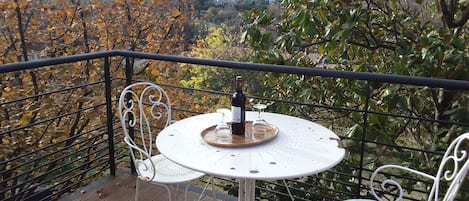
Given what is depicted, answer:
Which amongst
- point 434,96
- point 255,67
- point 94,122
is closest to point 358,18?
point 434,96

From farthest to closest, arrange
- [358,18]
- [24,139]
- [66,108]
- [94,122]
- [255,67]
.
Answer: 1. [94,122]
2. [66,108]
3. [24,139]
4. [358,18]
5. [255,67]

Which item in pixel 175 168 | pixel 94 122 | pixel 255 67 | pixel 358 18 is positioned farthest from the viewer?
pixel 94 122

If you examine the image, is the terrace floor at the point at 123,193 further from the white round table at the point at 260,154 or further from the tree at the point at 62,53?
the tree at the point at 62,53

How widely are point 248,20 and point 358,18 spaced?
994 mm

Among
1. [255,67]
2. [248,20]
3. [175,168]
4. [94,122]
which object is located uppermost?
[248,20]

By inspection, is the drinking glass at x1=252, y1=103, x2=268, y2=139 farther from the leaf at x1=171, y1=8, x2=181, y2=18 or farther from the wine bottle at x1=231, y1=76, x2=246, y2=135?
the leaf at x1=171, y1=8, x2=181, y2=18

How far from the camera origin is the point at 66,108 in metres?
5.09

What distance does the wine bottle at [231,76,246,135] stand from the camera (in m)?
1.73

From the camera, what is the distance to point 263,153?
157 centimetres

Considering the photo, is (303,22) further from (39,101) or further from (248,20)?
(39,101)

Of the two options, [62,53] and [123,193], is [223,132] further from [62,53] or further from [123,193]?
[62,53]

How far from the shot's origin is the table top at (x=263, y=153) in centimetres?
142

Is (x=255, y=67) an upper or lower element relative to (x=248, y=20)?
lower

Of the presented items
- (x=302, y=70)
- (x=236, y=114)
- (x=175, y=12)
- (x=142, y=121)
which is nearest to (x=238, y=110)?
(x=236, y=114)
